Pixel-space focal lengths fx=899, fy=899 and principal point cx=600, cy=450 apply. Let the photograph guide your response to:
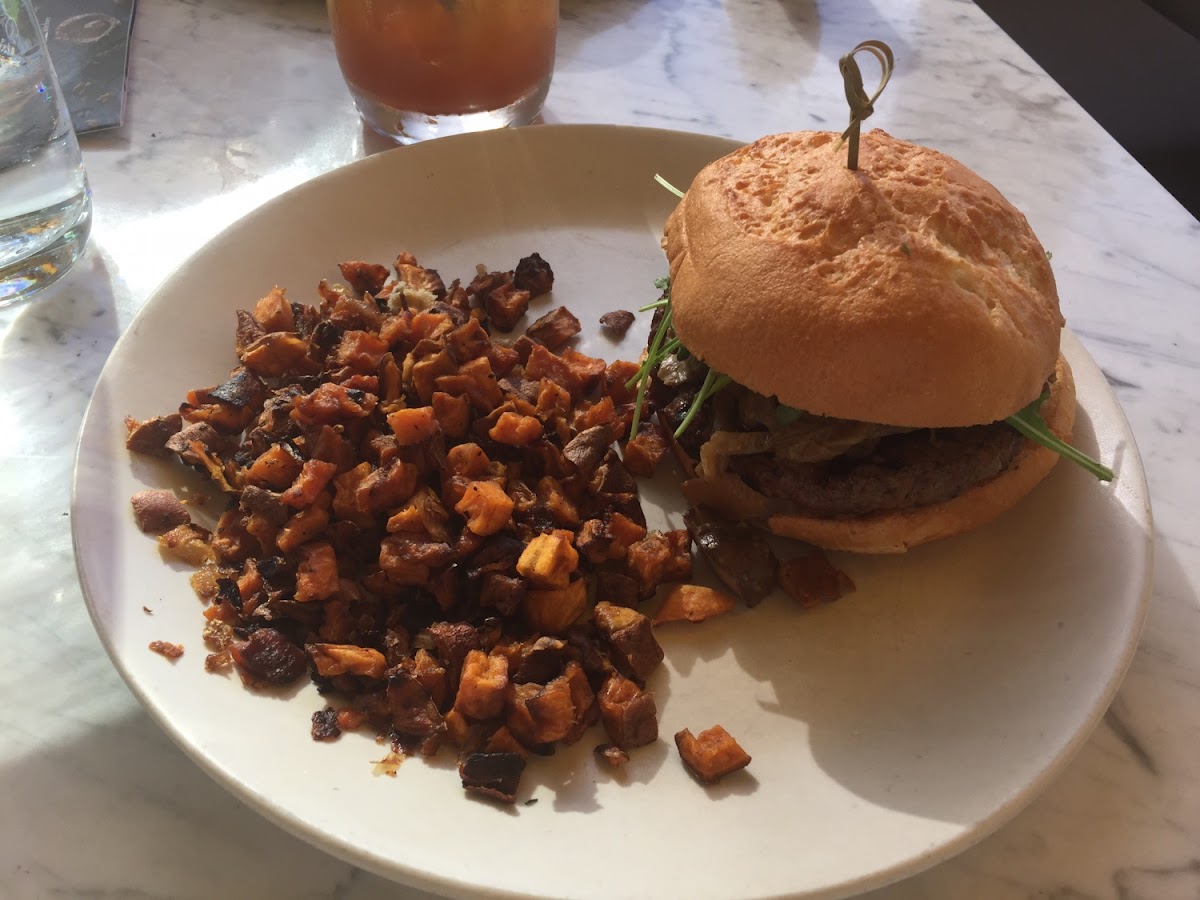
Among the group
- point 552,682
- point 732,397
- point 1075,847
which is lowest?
point 1075,847

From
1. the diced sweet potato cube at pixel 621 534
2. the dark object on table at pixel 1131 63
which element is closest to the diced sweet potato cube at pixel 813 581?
the diced sweet potato cube at pixel 621 534

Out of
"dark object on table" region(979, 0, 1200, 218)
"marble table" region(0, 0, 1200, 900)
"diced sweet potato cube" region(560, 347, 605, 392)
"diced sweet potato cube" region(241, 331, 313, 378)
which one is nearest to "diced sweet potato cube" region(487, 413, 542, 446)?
"diced sweet potato cube" region(560, 347, 605, 392)

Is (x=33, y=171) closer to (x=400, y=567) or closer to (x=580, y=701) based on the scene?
(x=400, y=567)

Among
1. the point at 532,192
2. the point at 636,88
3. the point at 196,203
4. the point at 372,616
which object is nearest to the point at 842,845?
the point at 372,616

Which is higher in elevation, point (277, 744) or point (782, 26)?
point (782, 26)

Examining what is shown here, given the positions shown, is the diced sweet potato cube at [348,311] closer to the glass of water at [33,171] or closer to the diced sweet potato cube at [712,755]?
the glass of water at [33,171]

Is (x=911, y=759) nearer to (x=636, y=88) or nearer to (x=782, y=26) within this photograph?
(x=636, y=88)

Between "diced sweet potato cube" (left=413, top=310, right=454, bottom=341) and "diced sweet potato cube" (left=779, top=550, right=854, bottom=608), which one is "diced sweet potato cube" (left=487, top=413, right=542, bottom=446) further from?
"diced sweet potato cube" (left=779, top=550, right=854, bottom=608)
